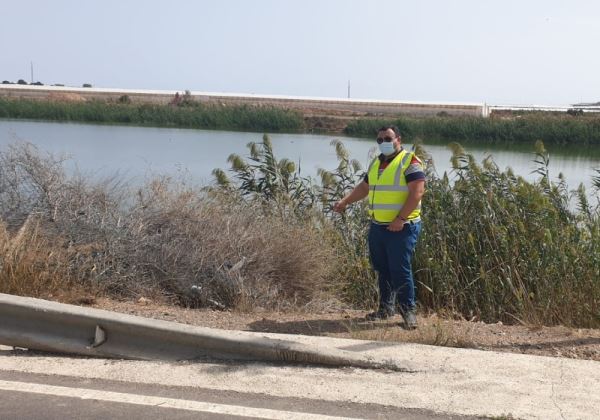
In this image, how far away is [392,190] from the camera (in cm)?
645

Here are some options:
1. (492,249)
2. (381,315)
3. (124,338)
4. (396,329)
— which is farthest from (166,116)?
(124,338)

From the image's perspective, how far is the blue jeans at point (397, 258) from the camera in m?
6.47

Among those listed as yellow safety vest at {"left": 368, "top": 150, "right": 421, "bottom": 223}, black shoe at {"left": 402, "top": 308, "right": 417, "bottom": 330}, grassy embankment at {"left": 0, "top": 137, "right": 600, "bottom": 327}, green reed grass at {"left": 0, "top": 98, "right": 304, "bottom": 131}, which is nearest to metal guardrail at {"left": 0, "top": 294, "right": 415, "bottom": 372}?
black shoe at {"left": 402, "top": 308, "right": 417, "bottom": 330}

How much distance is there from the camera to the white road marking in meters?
4.32

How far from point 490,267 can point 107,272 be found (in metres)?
4.39

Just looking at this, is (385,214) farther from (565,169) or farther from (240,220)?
(565,169)

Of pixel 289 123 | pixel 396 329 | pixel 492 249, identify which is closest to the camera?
pixel 396 329

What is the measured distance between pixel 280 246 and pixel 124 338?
2.92 meters

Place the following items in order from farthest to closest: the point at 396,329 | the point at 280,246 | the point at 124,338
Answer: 1. the point at 280,246
2. the point at 396,329
3. the point at 124,338

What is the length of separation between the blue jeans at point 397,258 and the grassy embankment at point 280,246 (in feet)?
3.65

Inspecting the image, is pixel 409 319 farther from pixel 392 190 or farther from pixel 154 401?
pixel 154 401

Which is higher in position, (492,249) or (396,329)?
(492,249)

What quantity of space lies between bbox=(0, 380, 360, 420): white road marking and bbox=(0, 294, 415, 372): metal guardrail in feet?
1.95

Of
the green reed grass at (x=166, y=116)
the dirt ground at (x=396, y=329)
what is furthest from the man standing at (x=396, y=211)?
the green reed grass at (x=166, y=116)
